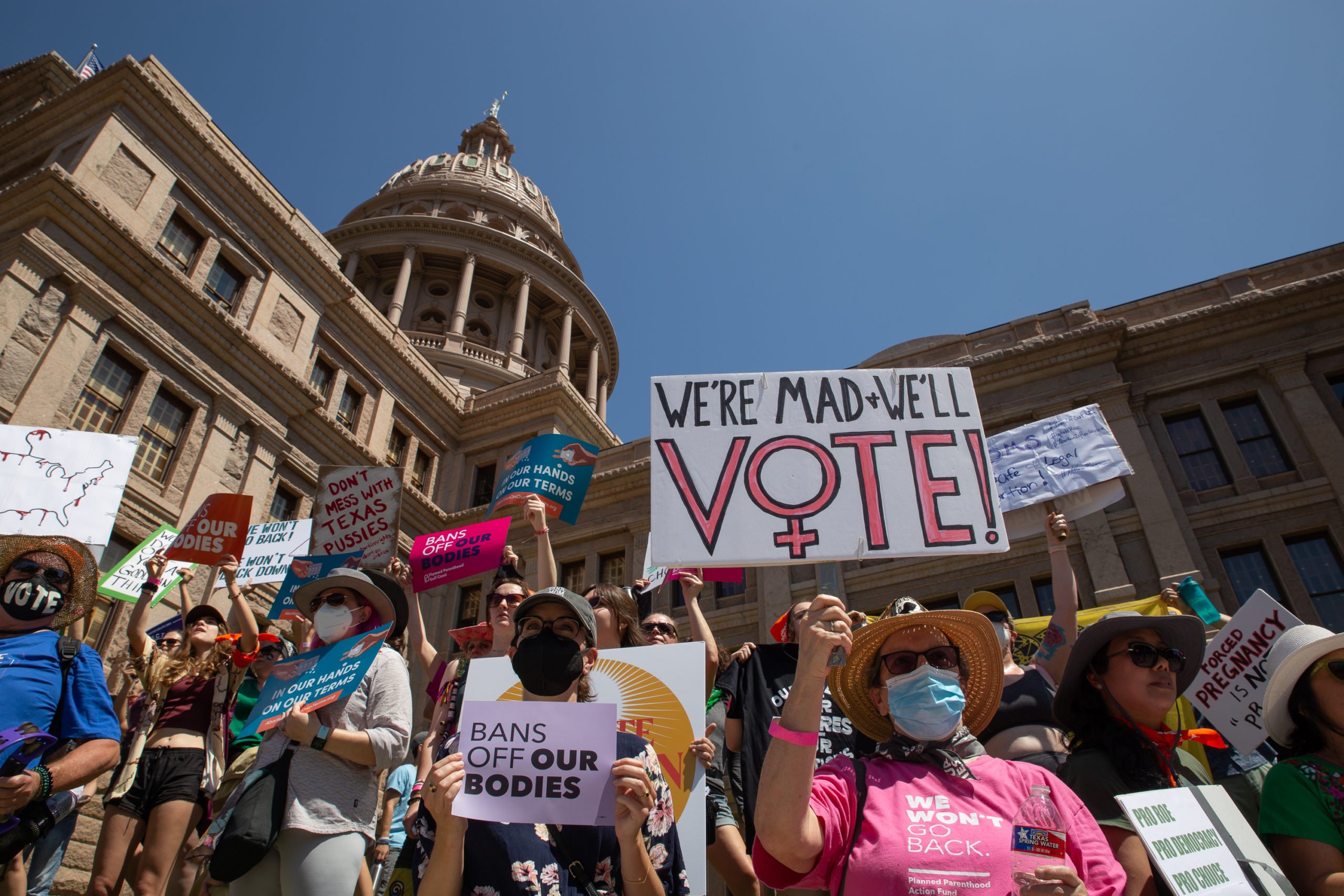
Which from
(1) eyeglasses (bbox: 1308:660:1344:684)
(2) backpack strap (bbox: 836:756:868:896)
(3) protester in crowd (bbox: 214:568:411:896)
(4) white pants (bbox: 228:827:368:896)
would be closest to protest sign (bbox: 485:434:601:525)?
(3) protester in crowd (bbox: 214:568:411:896)

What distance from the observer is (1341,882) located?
2.51 m

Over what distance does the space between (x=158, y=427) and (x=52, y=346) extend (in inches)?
98.1

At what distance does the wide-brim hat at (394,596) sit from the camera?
15.1 feet

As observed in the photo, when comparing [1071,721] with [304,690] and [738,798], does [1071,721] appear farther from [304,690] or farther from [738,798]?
[304,690]

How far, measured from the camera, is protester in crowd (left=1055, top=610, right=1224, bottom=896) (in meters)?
3.01

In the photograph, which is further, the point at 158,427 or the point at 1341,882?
the point at 158,427

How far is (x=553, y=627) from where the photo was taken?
3.19 meters

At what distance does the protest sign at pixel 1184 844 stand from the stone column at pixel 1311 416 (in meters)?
16.2

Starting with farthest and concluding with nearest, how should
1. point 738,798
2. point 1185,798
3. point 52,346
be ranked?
point 52,346
point 738,798
point 1185,798

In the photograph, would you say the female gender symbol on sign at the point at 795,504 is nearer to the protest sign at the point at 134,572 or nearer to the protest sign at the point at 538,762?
the protest sign at the point at 538,762

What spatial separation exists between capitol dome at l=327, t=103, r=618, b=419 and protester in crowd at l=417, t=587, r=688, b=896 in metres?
31.2

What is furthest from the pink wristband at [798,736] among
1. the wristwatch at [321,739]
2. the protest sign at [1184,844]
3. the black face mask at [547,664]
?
the wristwatch at [321,739]

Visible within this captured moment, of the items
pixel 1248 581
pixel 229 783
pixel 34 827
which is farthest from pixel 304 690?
pixel 1248 581

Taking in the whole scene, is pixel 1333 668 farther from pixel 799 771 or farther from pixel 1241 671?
pixel 799 771
